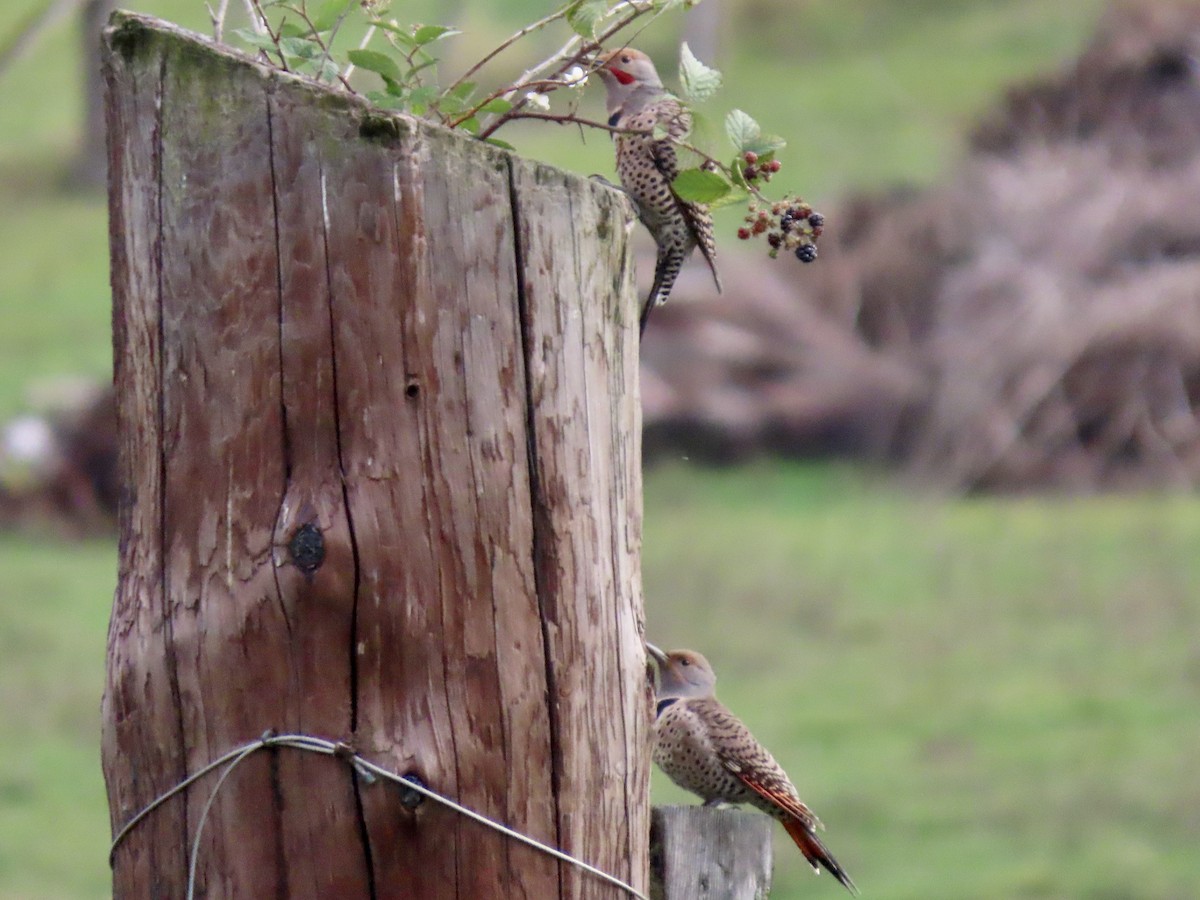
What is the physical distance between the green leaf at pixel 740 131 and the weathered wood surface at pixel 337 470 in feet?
0.91

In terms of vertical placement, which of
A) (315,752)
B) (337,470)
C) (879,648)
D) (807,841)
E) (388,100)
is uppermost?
(388,100)

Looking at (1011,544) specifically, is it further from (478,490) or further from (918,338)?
(478,490)

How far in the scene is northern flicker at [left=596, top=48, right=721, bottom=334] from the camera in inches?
135

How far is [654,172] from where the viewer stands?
11.5 feet

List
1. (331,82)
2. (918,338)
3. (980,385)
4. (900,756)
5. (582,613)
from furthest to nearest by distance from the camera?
(918,338) < (980,385) < (900,756) < (331,82) < (582,613)

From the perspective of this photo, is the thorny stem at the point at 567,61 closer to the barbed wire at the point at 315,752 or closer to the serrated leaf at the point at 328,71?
the serrated leaf at the point at 328,71

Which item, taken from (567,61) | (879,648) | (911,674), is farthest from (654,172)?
(879,648)

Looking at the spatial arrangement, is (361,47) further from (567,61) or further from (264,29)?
(567,61)

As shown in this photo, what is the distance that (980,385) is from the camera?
13406 millimetres

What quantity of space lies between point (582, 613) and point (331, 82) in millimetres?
799

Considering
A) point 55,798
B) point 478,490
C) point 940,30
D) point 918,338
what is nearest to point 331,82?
point 478,490

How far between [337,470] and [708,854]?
911 mm

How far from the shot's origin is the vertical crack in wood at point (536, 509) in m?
2.11

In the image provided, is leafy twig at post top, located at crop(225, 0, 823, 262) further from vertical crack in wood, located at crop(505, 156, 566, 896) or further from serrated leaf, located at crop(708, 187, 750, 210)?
vertical crack in wood, located at crop(505, 156, 566, 896)
